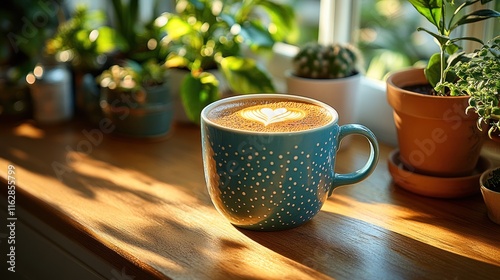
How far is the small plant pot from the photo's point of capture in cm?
99

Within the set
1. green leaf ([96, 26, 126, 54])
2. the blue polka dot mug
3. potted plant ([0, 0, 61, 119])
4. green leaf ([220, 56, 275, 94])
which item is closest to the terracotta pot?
the blue polka dot mug

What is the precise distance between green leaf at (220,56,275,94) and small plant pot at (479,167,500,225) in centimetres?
44

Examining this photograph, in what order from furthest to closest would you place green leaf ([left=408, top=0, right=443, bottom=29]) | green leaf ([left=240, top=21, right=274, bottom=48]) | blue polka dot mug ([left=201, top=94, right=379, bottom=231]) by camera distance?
green leaf ([left=240, top=21, right=274, bottom=48])
green leaf ([left=408, top=0, right=443, bottom=29])
blue polka dot mug ([left=201, top=94, right=379, bottom=231])

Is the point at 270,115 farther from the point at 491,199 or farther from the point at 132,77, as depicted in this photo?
the point at 132,77

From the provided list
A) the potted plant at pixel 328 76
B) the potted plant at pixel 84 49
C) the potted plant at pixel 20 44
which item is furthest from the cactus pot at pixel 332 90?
the potted plant at pixel 20 44

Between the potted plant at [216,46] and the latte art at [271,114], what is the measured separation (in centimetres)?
31

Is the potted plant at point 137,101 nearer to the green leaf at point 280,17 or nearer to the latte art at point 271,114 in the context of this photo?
the green leaf at point 280,17

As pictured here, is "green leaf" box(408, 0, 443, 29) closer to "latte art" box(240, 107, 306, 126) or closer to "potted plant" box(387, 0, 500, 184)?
"potted plant" box(387, 0, 500, 184)

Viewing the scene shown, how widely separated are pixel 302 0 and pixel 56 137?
48.3 inches

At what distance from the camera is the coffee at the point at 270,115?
36.9 inches

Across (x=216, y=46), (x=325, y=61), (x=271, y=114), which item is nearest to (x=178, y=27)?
(x=216, y=46)

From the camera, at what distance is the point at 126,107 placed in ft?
4.43

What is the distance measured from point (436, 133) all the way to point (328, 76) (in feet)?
0.87

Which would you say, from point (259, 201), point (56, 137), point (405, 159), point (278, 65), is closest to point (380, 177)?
point (405, 159)
